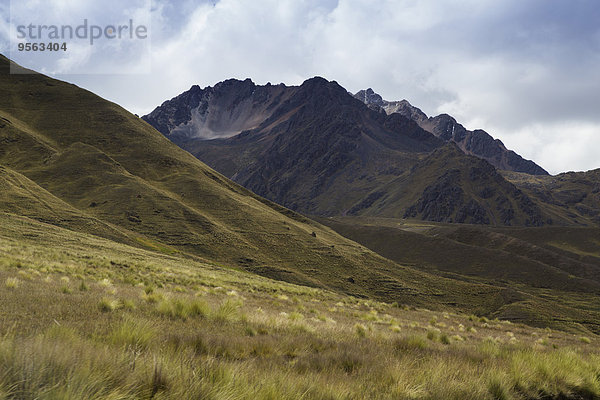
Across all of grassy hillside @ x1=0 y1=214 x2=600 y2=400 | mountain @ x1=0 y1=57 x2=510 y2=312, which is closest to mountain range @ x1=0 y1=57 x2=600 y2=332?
mountain @ x1=0 y1=57 x2=510 y2=312

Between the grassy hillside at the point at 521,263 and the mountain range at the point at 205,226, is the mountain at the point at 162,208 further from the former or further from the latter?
the grassy hillside at the point at 521,263

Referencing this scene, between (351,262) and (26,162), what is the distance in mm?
74744

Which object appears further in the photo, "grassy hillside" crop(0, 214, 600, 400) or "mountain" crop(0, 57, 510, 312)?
"mountain" crop(0, 57, 510, 312)

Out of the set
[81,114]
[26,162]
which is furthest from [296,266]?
[81,114]

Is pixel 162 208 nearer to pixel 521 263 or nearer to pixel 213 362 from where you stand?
pixel 213 362

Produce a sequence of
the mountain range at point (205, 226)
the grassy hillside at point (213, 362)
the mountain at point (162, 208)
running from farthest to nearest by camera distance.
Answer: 1. the mountain at point (162, 208)
2. the mountain range at point (205, 226)
3. the grassy hillside at point (213, 362)

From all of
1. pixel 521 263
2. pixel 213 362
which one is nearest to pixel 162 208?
pixel 213 362

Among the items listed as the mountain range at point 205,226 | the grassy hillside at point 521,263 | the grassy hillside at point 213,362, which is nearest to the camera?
the grassy hillside at point 213,362

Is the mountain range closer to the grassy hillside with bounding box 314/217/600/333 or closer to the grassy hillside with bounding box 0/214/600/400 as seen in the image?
the grassy hillside with bounding box 314/217/600/333

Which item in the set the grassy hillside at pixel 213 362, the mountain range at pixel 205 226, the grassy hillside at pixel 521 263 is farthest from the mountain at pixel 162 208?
the grassy hillside at pixel 213 362

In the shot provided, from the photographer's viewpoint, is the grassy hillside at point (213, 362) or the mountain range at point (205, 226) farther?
the mountain range at point (205, 226)

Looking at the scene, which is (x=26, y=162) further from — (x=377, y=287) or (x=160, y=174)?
(x=377, y=287)

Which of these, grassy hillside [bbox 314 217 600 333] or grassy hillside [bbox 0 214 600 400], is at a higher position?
grassy hillside [bbox 0 214 600 400]

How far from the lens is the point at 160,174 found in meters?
88.8
